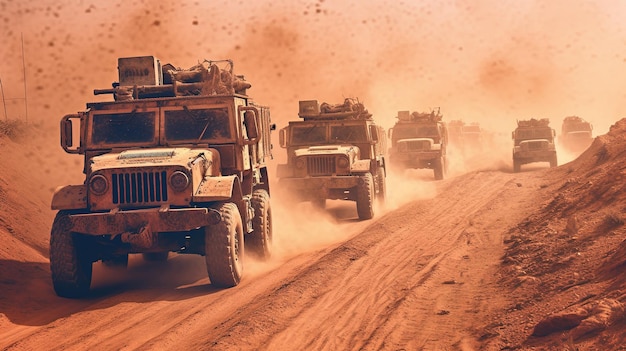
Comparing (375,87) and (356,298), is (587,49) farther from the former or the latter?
(356,298)

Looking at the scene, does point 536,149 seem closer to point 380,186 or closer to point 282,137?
point 380,186

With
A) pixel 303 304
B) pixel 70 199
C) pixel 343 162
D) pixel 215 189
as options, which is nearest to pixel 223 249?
pixel 215 189

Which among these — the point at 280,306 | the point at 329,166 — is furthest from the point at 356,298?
the point at 329,166

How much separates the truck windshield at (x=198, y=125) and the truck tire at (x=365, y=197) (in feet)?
18.4

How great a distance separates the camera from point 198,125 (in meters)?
10.2

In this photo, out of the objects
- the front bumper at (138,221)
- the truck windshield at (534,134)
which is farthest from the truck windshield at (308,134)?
the truck windshield at (534,134)

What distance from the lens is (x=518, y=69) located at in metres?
66.8

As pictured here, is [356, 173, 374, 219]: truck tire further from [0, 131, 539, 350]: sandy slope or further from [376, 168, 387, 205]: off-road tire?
[0, 131, 539, 350]: sandy slope

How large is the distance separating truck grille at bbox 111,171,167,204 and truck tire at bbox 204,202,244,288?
720mm

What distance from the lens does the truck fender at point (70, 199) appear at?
892 centimetres

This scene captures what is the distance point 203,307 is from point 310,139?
29.3 ft

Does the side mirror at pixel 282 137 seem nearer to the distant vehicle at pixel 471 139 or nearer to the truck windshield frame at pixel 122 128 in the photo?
the truck windshield frame at pixel 122 128

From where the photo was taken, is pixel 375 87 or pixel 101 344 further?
pixel 375 87

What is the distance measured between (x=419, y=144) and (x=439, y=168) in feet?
3.37
